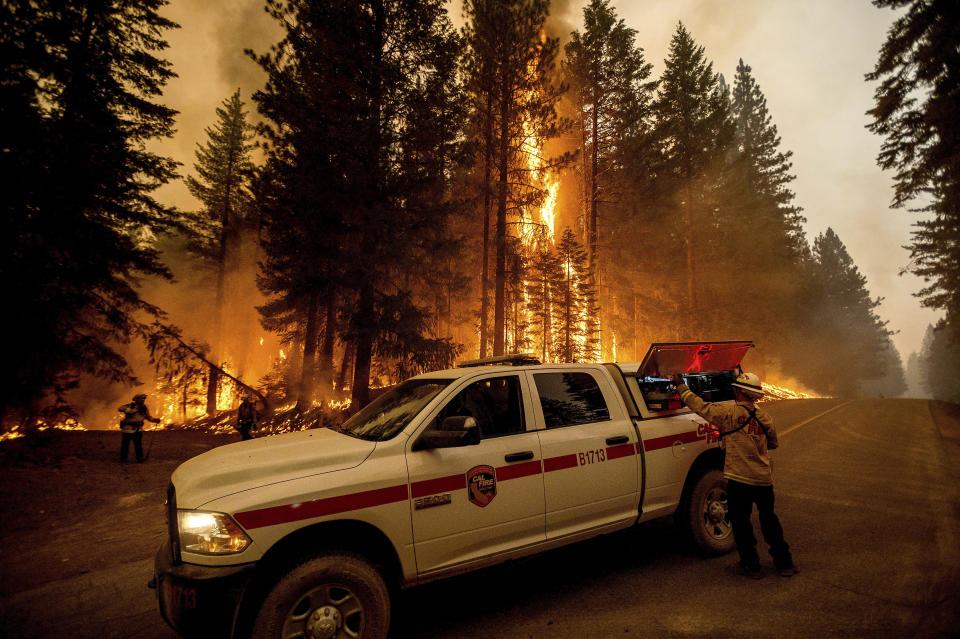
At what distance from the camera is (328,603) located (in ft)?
9.05

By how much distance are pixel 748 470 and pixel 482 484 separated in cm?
284

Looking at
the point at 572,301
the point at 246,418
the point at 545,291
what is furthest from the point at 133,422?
the point at 572,301

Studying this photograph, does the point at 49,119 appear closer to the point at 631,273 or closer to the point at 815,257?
the point at 631,273

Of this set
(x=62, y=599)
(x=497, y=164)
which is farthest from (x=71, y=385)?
(x=497, y=164)

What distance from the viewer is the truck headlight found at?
2.54m

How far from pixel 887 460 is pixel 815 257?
211 ft

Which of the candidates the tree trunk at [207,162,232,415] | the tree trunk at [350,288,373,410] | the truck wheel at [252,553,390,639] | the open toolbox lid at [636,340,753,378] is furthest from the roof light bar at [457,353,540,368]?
the tree trunk at [207,162,232,415]

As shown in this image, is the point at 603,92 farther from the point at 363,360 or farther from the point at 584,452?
the point at 584,452

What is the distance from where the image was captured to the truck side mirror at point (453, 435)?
3.06 m

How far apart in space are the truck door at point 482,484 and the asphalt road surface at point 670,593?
2.37 feet

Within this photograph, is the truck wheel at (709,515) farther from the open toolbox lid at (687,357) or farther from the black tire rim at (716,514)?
the open toolbox lid at (687,357)

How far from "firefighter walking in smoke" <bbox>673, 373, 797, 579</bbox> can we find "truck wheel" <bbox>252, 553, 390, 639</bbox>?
134 inches

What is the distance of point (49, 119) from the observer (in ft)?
37.0

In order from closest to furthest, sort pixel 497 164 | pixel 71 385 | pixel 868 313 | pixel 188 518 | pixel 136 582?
1. pixel 188 518
2. pixel 136 582
3. pixel 71 385
4. pixel 497 164
5. pixel 868 313
